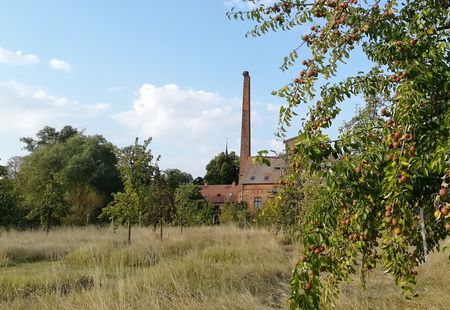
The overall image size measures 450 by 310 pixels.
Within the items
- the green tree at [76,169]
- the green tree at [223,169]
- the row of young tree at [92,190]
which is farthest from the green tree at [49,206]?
the green tree at [223,169]

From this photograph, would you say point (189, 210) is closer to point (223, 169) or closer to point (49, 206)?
point (49, 206)

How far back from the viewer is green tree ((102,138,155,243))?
17578mm

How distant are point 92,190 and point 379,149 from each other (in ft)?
112

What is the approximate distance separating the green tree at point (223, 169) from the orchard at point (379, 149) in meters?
59.4

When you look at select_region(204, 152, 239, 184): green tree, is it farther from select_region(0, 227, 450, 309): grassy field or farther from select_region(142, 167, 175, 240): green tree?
select_region(0, 227, 450, 309): grassy field

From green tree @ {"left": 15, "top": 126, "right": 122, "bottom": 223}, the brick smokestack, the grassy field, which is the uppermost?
the brick smokestack

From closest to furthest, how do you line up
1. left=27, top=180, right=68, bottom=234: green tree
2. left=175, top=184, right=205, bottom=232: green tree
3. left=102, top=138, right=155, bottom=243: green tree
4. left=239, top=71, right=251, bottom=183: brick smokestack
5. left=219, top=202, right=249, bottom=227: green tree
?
left=102, top=138, right=155, bottom=243: green tree, left=27, top=180, right=68, bottom=234: green tree, left=175, top=184, right=205, bottom=232: green tree, left=219, top=202, right=249, bottom=227: green tree, left=239, top=71, right=251, bottom=183: brick smokestack

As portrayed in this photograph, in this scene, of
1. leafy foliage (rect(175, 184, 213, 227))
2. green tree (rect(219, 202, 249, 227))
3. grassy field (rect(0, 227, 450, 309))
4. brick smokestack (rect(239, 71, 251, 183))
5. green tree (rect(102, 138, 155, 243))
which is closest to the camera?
grassy field (rect(0, 227, 450, 309))

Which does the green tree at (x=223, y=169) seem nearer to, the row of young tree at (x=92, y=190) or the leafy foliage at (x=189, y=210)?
the row of young tree at (x=92, y=190)

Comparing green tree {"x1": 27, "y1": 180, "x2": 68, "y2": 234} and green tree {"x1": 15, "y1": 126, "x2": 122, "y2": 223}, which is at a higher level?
green tree {"x1": 15, "y1": 126, "x2": 122, "y2": 223}

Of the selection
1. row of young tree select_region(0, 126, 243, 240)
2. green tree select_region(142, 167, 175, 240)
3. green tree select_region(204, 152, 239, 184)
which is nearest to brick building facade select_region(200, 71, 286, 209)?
green tree select_region(204, 152, 239, 184)

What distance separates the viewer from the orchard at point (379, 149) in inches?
76.2

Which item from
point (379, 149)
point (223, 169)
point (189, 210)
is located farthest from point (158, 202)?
point (223, 169)

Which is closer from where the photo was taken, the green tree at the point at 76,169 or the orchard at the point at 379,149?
the orchard at the point at 379,149
